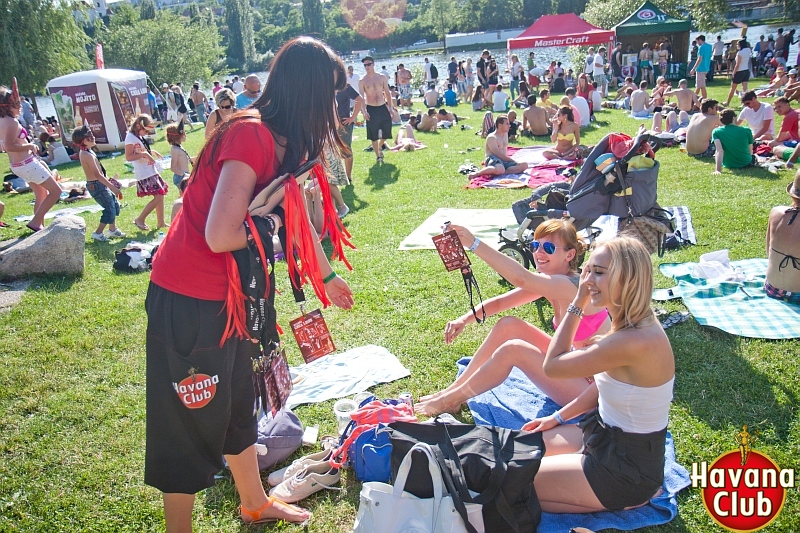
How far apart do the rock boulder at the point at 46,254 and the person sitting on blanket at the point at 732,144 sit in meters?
8.88

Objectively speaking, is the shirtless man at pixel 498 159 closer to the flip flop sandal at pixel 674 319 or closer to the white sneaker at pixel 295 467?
the flip flop sandal at pixel 674 319

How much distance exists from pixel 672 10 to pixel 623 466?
30.9m

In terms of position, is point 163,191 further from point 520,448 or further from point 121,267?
point 520,448

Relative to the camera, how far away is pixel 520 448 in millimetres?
2586

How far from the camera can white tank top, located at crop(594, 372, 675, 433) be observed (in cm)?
244

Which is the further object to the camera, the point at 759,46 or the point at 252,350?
the point at 759,46

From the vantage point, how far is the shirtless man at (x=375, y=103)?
1109 centimetres

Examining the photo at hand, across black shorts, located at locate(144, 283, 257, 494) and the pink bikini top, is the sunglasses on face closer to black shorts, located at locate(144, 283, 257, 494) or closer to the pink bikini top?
the pink bikini top

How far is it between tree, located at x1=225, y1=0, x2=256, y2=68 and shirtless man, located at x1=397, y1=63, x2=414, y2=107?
142ft

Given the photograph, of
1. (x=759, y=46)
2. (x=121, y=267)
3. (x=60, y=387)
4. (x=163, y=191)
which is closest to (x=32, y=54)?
(x=163, y=191)

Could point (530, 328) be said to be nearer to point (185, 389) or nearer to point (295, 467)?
point (295, 467)

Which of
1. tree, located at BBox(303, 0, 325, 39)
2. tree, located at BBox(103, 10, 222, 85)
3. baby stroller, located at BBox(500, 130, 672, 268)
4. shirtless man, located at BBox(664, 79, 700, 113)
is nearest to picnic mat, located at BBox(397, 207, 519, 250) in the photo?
baby stroller, located at BBox(500, 130, 672, 268)

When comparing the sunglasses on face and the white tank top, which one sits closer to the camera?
the white tank top

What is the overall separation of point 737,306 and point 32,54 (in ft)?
77.8
